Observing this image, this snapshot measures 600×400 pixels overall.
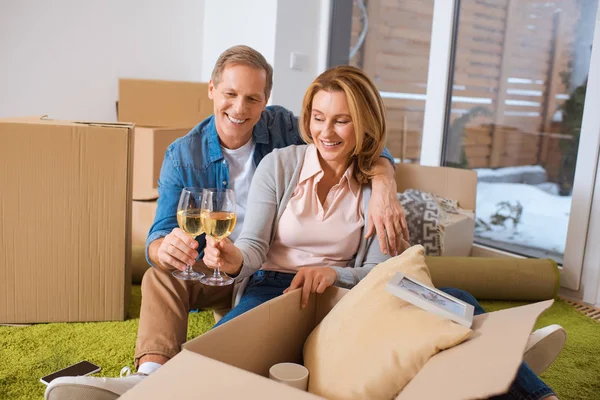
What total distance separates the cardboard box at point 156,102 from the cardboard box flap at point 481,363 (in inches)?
106

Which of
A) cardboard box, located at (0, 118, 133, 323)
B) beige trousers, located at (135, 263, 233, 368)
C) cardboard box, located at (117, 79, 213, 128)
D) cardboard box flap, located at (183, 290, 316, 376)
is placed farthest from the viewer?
cardboard box, located at (117, 79, 213, 128)

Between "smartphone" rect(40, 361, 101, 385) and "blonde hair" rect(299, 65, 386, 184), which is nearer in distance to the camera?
"blonde hair" rect(299, 65, 386, 184)

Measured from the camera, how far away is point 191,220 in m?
1.41

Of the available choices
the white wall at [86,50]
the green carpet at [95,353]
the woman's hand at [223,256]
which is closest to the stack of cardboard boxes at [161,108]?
the white wall at [86,50]

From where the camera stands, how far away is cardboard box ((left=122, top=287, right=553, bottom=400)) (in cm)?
79

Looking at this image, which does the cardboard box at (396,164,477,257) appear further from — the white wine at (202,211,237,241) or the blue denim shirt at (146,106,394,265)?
the white wine at (202,211,237,241)

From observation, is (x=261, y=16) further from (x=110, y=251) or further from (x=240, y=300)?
(x=240, y=300)

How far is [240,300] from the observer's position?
1.64m

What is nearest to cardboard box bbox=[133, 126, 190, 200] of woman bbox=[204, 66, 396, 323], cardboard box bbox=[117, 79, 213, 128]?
cardboard box bbox=[117, 79, 213, 128]

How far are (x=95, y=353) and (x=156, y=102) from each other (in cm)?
184

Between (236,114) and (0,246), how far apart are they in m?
0.95

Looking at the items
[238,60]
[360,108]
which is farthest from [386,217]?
[238,60]

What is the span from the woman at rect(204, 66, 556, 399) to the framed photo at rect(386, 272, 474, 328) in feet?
1.36

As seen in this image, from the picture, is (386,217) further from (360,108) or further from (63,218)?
(63,218)
